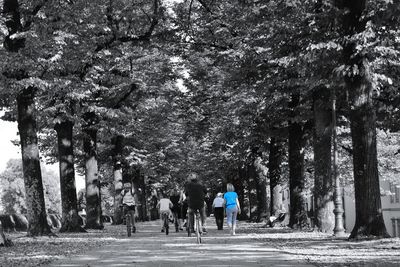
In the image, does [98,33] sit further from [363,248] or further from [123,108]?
[363,248]

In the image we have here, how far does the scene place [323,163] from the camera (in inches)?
891

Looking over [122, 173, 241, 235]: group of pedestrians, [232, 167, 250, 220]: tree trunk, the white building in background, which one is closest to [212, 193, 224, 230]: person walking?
[122, 173, 241, 235]: group of pedestrians

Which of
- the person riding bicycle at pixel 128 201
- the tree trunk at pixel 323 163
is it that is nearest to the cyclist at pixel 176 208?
the person riding bicycle at pixel 128 201

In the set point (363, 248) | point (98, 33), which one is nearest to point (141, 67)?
point (98, 33)

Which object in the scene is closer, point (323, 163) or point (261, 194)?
point (323, 163)

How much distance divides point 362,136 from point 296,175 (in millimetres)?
10183

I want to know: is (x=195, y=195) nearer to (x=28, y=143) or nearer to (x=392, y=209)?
(x=28, y=143)

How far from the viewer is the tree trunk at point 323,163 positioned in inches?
890

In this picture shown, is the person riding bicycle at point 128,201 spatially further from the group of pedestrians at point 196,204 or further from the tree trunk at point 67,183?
the tree trunk at point 67,183

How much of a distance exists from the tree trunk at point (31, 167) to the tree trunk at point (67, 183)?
572cm

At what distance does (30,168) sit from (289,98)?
10614 mm

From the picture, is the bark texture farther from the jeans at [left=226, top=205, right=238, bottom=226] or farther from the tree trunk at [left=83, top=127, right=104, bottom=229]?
the jeans at [left=226, top=205, right=238, bottom=226]

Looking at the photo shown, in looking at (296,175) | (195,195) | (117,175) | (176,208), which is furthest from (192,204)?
(117,175)

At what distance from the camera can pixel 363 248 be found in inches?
587
